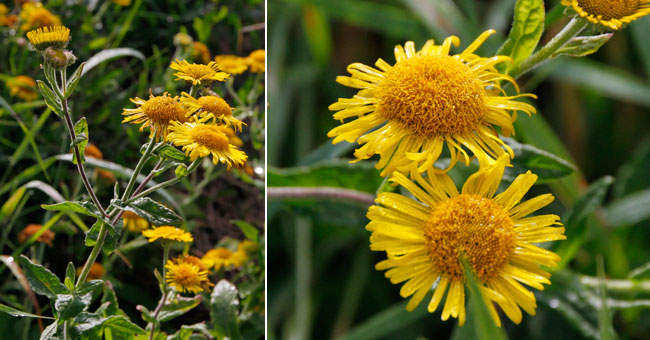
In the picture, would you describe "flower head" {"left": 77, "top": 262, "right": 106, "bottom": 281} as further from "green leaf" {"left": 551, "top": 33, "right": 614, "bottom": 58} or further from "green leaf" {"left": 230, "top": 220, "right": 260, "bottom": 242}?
"green leaf" {"left": 551, "top": 33, "right": 614, "bottom": 58}

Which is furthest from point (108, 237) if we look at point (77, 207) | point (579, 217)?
point (579, 217)

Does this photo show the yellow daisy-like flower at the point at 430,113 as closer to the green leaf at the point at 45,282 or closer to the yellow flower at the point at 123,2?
the green leaf at the point at 45,282

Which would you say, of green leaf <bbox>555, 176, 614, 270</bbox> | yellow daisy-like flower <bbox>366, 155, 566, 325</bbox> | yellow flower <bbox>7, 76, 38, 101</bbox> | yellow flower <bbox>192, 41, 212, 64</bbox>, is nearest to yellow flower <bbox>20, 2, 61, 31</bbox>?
yellow flower <bbox>7, 76, 38, 101</bbox>

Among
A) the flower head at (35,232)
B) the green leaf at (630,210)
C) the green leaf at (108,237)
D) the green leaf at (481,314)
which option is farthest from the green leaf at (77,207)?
the green leaf at (630,210)

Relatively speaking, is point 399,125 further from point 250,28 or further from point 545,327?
point 545,327

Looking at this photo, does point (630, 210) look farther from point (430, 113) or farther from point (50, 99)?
point (50, 99)

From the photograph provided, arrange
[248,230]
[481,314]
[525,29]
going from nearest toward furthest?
[481,314], [525,29], [248,230]
